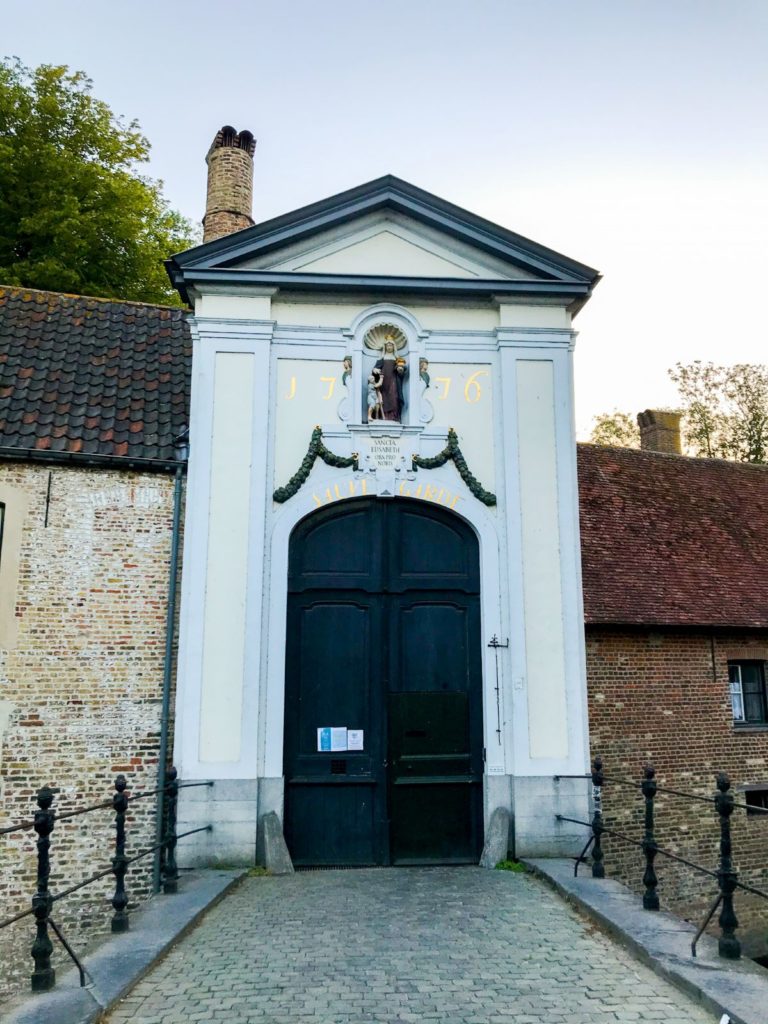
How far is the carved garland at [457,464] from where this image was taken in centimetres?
948

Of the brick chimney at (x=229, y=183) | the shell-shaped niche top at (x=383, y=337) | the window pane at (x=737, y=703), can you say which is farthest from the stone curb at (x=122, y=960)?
the brick chimney at (x=229, y=183)

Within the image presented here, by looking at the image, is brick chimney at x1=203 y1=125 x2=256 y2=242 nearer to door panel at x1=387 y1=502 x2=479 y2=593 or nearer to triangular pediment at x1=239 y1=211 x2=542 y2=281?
triangular pediment at x1=239 y1=211 x2=542 y2=281

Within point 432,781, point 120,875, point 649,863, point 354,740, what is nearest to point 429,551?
point 354,740

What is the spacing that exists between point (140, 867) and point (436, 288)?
278 inches

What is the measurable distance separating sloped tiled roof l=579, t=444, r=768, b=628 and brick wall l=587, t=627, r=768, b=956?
1.26ft

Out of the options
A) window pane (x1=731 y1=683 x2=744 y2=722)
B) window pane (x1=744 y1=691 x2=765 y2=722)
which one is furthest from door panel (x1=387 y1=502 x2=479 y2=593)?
window pane (x1=744 y1=691 x2=765 y2=722)

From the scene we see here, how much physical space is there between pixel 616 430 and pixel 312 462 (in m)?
24.2

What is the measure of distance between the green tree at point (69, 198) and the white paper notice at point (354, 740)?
12.0 metres

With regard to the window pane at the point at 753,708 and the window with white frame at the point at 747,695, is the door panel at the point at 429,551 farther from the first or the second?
the window pane at the point at 753,708

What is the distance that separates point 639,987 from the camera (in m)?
5.17

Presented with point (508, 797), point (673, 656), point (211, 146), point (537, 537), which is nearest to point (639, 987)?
point (508, 797)

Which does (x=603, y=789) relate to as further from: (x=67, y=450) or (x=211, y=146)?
(x=211, y=146)

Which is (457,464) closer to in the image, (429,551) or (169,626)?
(429,551)

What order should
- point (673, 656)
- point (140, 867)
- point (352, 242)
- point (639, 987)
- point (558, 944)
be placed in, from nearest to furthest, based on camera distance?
point (639, 987) < point (558, 944) < point (140, 867) < point (352, 242) < point (673, 656)
